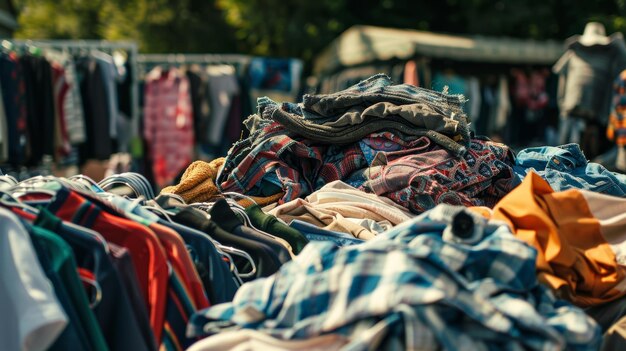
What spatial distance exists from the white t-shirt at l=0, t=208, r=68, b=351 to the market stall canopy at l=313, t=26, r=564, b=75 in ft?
24.1

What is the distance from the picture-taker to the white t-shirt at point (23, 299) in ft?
4.14

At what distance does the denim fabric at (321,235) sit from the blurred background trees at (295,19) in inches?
398

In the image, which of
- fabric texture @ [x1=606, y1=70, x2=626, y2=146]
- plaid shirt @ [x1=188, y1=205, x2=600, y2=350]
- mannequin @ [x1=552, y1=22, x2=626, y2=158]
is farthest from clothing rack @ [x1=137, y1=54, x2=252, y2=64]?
plaid shirt @ [x1=188, y1=205, x2=600, y2=350]

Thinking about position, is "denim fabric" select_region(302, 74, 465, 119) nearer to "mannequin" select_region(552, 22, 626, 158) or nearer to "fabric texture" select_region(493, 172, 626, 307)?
"fabric texture" select_region(493, 172, 626, 307)

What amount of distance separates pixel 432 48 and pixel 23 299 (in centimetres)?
798

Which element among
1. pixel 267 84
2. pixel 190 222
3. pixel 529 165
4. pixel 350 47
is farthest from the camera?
pixel 350 47

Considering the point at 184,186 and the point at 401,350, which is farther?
the point at 184,186

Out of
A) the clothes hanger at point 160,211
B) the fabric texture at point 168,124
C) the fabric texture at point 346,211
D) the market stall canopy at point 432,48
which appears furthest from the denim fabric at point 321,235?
the market stall canopy at point 432,48

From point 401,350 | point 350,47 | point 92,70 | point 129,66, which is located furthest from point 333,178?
point 350,47

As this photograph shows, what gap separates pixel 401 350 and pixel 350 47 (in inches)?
430

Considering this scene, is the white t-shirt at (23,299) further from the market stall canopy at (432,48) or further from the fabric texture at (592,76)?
the market stall canopy at (432,48)

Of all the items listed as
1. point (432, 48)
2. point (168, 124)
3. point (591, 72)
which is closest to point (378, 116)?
point (168, 124)

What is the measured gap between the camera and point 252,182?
6.99ft

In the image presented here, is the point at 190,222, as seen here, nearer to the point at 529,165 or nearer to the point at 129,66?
the point at 529,165
